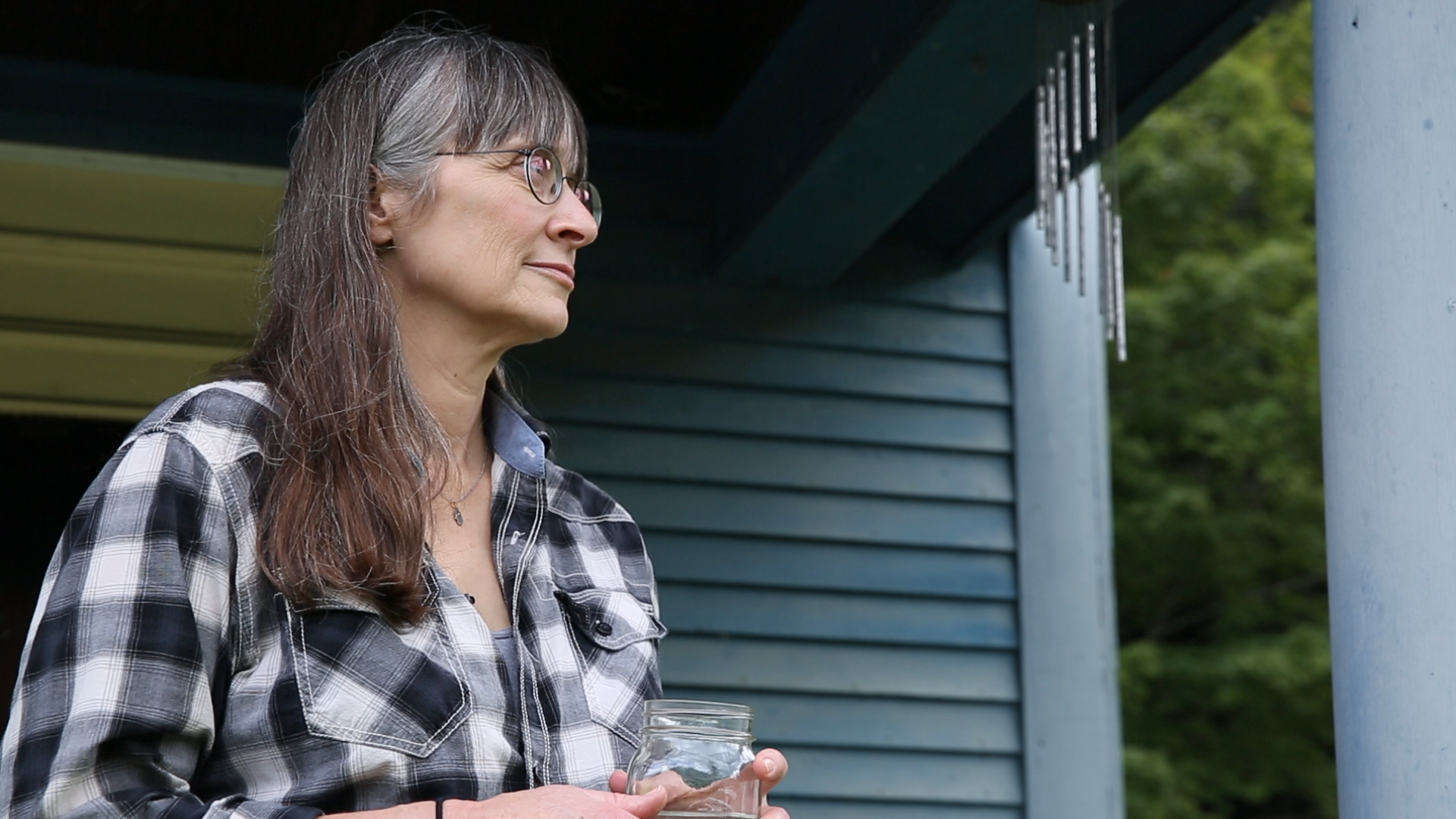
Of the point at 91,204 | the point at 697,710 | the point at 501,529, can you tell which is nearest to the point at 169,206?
the point at 91,204

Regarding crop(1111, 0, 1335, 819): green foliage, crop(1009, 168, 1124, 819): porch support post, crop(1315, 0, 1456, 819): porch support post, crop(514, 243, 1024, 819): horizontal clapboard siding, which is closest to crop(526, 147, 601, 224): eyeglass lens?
crop(1315, 0, 1456, 819): porch support post

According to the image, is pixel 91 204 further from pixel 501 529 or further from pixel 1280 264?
pixel 1280 264

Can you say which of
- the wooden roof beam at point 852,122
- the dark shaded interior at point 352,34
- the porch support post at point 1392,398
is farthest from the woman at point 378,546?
the dark shaded interior at point 352,34

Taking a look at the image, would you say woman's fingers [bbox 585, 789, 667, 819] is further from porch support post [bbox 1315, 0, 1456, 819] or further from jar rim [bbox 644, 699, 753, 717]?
porch support post [bbox 1315, 0, 1456, 819]

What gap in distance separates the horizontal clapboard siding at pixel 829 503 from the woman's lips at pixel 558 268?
181cm

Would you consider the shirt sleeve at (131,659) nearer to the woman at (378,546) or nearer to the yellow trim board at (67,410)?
the woman at (378,546)

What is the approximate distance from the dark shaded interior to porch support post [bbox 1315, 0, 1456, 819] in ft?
5.05

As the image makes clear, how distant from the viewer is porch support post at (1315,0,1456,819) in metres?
1.66

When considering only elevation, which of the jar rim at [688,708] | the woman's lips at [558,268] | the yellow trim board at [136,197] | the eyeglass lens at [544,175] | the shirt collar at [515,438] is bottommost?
the jar rim at [688,708]

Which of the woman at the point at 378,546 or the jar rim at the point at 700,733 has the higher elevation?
the woman at the point at 378,546

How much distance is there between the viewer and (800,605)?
3.59m

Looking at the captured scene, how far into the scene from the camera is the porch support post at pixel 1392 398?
166cm

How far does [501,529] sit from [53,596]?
1.49 ft

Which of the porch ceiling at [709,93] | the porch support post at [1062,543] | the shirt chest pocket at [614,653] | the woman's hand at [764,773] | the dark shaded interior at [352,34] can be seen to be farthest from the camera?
the porch support post at [1062,543]
